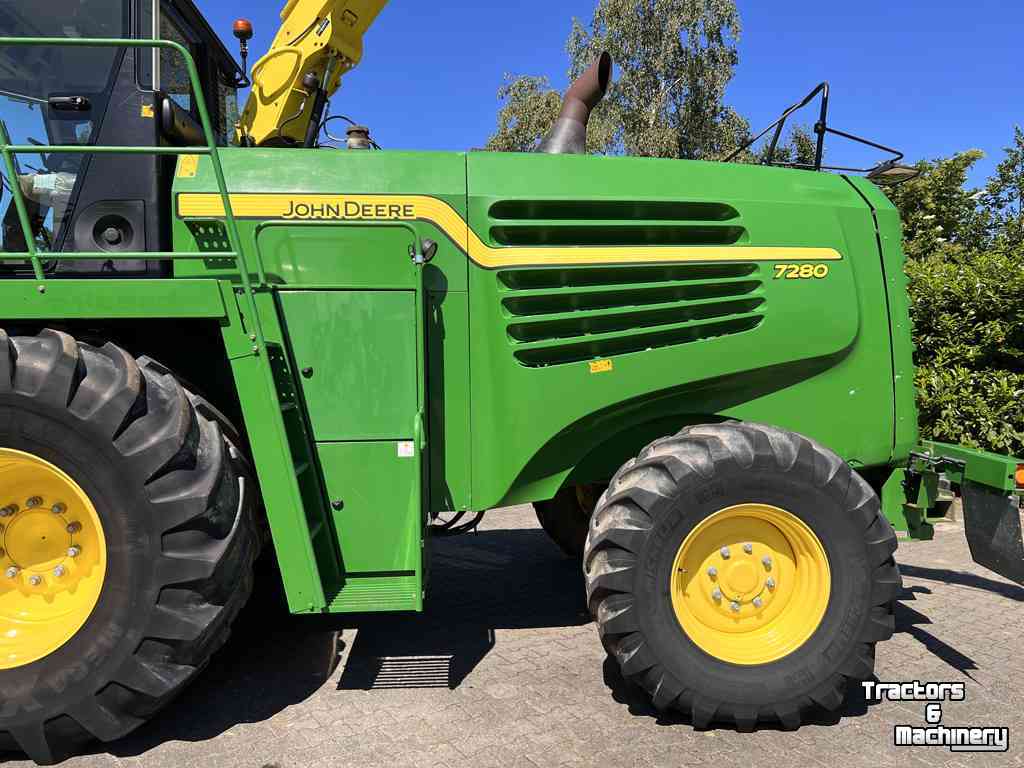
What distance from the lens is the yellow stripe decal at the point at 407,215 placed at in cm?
291

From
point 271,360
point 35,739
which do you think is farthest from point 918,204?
point 35,739

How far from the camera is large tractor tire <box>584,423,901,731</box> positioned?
110 inches

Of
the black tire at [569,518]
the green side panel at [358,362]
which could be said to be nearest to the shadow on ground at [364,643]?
the black tire at [569,518]

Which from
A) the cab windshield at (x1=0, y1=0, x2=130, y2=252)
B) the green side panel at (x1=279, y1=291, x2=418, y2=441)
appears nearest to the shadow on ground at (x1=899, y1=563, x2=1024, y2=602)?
the green side panel at (x1=279, y1=291, x2=418, y2=441)

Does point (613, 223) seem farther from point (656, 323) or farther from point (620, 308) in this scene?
point (656, 323)

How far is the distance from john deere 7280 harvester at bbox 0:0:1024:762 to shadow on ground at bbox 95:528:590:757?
381 millimetres

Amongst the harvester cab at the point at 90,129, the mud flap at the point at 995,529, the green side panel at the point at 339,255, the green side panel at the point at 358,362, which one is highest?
the harvester cab at the point at 90,129

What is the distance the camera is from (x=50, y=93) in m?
2.98

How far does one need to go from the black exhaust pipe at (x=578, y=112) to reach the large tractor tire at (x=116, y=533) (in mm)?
2227

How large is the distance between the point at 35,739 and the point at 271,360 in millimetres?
1612

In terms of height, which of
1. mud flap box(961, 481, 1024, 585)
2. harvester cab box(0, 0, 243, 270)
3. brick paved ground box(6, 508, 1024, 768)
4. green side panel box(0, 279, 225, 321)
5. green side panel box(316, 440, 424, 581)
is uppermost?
harvester cab box(0, 0, 243, 270)

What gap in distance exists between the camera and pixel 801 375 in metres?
3.31

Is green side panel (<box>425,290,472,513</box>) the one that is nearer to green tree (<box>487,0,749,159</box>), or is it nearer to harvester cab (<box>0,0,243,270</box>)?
harvester cab (<box>0,0,243,270</box>)

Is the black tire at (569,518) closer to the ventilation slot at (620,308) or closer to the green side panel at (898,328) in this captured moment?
the ventilation slot at (620,308)
